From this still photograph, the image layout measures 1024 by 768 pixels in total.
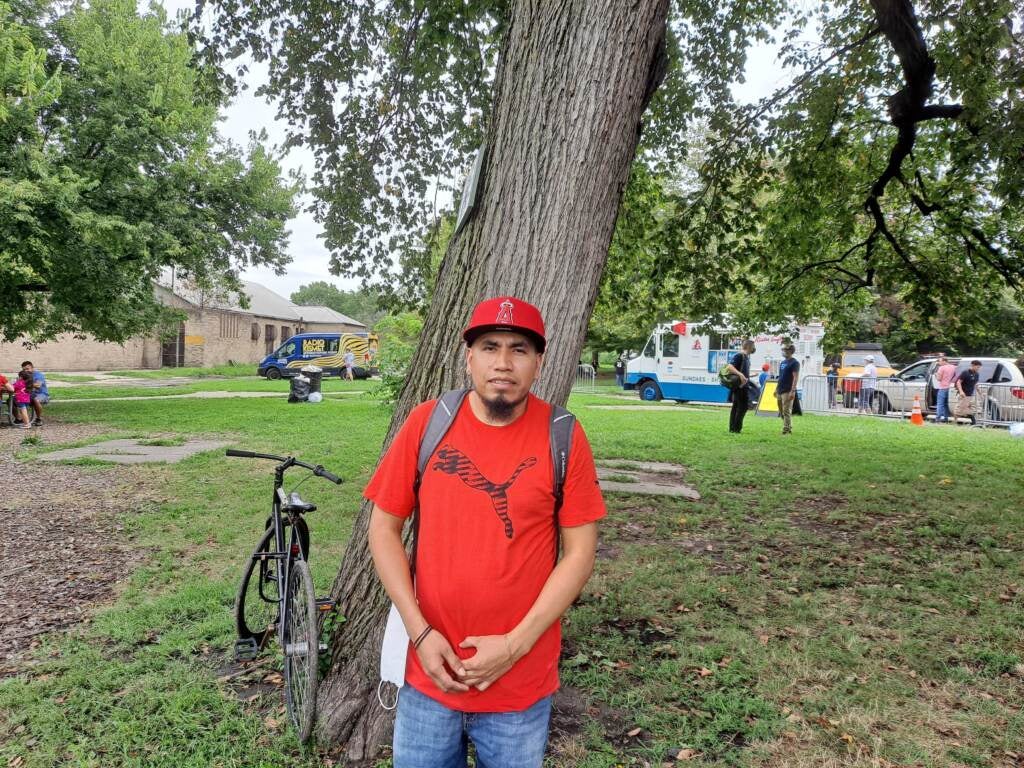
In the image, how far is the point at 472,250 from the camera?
289 cm

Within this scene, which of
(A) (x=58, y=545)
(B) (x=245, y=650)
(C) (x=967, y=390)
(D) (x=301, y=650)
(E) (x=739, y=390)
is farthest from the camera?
(C) (x=967, y=390)

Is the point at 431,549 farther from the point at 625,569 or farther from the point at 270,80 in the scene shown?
the point at 270,80

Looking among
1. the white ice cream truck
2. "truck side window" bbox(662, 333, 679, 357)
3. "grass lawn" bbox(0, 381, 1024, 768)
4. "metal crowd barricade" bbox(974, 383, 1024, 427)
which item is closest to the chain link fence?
"metal crowd barricade" bbox(974, 383, 1024, 427)

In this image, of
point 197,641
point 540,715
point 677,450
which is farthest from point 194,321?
point 540,715

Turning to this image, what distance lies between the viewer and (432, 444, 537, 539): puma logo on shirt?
5.85 ft

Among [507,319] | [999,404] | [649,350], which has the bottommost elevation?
[999,404]

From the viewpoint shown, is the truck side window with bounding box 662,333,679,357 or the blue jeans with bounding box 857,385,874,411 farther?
the truck side window with bounding box 662,333,679,357

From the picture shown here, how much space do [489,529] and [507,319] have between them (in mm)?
564

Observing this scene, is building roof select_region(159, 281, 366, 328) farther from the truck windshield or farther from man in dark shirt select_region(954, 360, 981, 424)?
man in dark shirt select_region(954, 360, 981, 424)

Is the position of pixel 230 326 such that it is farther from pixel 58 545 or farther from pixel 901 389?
pixel 58 545

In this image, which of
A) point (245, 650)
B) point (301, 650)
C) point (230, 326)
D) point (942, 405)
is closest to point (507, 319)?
point (301, 650)

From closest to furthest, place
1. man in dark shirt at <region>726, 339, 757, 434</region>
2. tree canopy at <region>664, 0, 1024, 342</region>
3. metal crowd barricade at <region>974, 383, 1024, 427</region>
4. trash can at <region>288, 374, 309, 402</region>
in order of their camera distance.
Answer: tree canopy at <region>664, 0, 1024, 342</region> → man in dark shirt at <region>726, 339, 757, 434</region> → metal crowd barricade at <region>974, 383, 1024, 427</region> → trash can at <region>288, 374, 309, 402</region>

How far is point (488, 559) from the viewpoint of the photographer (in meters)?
1.78

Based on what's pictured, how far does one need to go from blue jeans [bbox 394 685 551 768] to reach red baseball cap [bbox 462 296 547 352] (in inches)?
39.9
